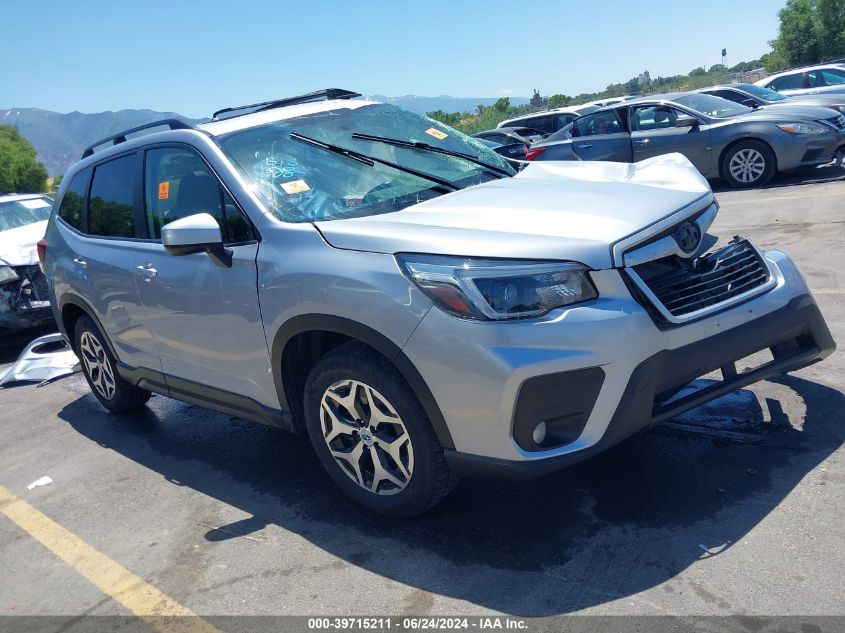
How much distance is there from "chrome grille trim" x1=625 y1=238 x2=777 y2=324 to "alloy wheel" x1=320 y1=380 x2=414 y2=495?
112cm

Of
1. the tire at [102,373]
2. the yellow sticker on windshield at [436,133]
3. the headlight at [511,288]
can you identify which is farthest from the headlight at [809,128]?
the headlight at [511,288]

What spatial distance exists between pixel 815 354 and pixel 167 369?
3.35 meters

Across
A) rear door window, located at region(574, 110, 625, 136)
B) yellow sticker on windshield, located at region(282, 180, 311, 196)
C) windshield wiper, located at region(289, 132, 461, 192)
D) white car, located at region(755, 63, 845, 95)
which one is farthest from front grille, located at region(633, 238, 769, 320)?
white car, located at region(755, 63, 845, 95)

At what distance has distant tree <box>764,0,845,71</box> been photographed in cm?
3922

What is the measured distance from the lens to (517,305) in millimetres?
2906

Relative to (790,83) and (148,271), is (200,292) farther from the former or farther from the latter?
(790,83)

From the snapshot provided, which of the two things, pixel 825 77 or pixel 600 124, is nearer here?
pixel 600 124

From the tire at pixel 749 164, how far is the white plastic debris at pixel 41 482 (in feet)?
32.6

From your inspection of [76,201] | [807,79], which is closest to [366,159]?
[76,201]

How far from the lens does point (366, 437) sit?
3.38 meters

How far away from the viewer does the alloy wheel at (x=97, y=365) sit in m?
5.43

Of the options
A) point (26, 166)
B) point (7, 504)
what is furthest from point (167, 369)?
point (26, 166)

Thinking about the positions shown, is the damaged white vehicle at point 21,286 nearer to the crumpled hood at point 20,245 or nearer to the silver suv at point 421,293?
the crumpled hood at point 20,245

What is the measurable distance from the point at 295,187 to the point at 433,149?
0.94 meters
